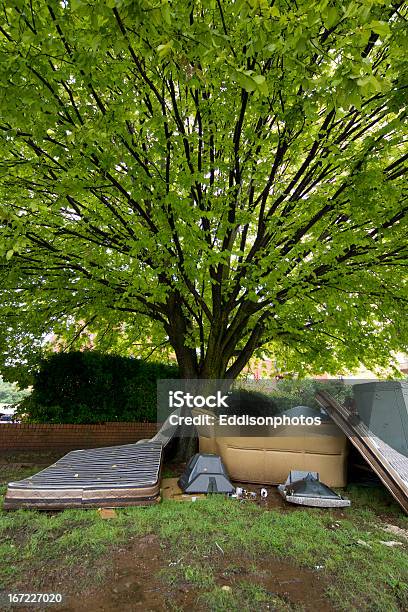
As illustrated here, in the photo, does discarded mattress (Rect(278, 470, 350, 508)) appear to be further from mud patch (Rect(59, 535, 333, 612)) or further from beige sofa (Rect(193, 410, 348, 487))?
mud patch (Rect(59, 535, 333, 612))

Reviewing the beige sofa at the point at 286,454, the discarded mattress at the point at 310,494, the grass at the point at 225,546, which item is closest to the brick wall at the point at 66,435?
the beige sofa at the point at 286,454

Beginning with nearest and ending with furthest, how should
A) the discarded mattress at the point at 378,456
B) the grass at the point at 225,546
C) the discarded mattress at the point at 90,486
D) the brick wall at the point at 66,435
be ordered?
the grass at the point at 225,546, the discarded mattress at the point at 90,486, the discarded mattress at the point at 378,456, the brick wall at the point at 66,435

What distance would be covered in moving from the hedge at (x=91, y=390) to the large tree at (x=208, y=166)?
54.5 inches

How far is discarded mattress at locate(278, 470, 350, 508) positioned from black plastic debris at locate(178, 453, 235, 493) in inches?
30.0

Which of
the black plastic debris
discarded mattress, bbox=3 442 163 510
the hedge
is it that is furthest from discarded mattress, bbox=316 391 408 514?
the hedge

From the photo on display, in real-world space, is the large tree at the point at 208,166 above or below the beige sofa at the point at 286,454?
above

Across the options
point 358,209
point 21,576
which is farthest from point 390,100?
point 21,576

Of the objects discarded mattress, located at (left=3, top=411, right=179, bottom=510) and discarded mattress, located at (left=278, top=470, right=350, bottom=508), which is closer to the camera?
discarded mattress, located at (left=3, top=411, right=179, bottom=510)

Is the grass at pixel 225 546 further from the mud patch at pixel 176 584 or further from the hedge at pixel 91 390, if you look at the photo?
the hedge at pixel 91 390

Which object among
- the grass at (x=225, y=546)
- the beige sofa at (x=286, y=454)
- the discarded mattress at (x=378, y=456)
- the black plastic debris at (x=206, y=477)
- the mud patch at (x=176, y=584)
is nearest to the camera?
the mud patch at (x=176, y=584)

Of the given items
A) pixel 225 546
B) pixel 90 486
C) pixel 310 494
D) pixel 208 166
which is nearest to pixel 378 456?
pixel 310 494

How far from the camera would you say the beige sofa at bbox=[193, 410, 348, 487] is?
18.0 feet

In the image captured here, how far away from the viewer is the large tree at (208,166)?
311 centimetres

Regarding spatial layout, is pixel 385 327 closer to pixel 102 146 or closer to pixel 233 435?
pixel 233 435
